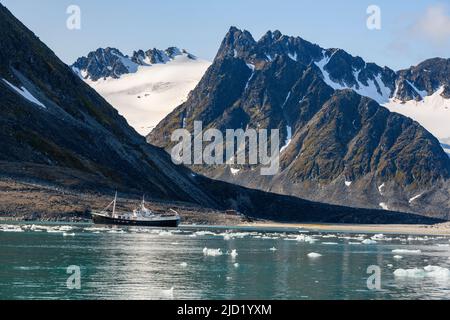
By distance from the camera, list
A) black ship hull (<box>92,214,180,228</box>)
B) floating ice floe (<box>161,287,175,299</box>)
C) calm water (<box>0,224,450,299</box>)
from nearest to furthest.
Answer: floating ice floe (<box>161,287,175,299</box>)
calm water (<box>0,224,450,299</box>)
black ship hull (<box>92,214,180,228</box>)

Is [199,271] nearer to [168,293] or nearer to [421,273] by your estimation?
[168,293]

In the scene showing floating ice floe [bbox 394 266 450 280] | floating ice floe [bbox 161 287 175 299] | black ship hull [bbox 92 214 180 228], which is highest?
black ship hull [bbox 92 214 180 228]

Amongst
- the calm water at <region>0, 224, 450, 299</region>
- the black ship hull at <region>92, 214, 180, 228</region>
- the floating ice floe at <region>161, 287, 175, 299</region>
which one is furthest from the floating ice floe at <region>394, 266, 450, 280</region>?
the black ship hull at <region>92, 214, 180, 228</region>

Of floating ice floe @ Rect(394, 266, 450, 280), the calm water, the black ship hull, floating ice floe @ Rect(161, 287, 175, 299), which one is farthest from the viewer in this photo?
the black ship hull

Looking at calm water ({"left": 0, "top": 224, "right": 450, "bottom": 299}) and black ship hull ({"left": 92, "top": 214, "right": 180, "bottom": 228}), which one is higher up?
black ship hull ({"left": 92, "top": 214, "right": 180, "bottom": 228})

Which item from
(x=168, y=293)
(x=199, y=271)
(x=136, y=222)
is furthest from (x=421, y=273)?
(x=136, y=222)

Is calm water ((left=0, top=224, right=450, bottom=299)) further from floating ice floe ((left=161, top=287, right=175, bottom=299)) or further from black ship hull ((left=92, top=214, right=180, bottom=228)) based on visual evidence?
black ship hull ((left=92, top=214, right=180, bottom=228))

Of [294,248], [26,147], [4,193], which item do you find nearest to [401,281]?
[294,248]
